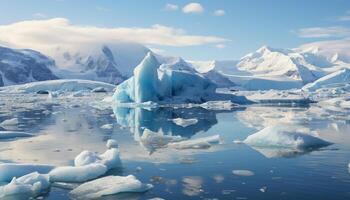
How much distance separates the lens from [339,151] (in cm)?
1062

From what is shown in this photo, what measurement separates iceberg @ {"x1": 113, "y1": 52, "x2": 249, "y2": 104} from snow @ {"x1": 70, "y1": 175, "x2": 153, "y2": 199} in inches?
909

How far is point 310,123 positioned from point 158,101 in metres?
16.1

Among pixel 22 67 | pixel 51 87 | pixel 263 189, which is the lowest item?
pixel 51 87

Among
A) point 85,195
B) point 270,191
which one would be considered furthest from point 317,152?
point 85,195

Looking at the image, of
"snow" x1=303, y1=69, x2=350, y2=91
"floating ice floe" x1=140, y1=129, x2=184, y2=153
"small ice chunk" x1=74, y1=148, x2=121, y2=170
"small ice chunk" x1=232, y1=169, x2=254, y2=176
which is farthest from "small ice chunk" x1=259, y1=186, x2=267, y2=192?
"snow" x1=303, y1=69, x2=350, y2=91

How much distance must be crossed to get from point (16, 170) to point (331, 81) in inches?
2448

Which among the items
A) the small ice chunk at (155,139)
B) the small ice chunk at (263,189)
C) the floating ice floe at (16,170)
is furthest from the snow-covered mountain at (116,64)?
the small ice chunk at (263,189)

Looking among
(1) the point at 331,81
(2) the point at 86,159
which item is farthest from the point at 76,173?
(1) the point at 331,81

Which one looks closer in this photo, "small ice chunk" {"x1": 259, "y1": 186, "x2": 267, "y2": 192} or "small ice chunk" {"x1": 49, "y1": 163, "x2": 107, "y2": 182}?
"small ice chunk" {"x1": 259, "y1": 186, "x2": 267, "y2": 192}

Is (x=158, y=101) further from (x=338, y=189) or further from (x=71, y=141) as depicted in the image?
(x=338, y=189)

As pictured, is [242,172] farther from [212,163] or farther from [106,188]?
[106,188]

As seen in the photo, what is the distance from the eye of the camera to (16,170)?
8133 mm

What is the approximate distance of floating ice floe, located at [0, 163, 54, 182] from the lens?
7957mm

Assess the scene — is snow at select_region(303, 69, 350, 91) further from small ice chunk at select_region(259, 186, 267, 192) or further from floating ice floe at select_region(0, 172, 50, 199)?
floating ice floe at select_region(0, 172, 50, 199)
